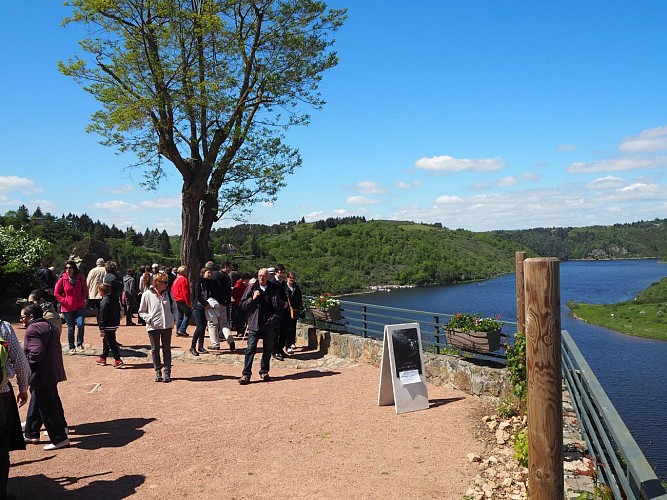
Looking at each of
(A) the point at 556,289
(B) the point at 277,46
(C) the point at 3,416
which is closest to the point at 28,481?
(C) the point at 3,416

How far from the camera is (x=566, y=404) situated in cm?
662

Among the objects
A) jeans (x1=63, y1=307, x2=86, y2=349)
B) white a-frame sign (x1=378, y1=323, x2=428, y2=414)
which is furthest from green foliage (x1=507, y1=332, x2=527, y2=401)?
jeans (x1=63, y1=307, x2=86, y2=349)

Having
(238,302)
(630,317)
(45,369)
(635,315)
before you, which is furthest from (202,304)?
(635,315)

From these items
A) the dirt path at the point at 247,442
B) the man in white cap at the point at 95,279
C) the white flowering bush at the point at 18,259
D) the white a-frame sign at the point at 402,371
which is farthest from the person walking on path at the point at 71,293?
the white flowering bush at the point at 18,259

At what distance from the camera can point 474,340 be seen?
332 inches

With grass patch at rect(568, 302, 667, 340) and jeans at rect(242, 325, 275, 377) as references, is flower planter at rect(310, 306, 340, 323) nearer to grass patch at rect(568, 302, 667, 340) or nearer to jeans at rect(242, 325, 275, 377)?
jeans at rect(242, 325, 275, 377)

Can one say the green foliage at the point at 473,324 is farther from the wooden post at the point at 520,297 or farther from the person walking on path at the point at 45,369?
the person walking on path at the point at 45,369

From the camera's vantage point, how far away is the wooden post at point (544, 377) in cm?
362

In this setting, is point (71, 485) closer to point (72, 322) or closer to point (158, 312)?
point (158, 312)

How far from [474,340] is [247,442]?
12.7ft

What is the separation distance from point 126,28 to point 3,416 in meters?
12.9

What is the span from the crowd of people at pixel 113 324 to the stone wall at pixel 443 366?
923 millimetres

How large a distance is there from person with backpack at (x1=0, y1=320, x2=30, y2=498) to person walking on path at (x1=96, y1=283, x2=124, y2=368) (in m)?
4.65

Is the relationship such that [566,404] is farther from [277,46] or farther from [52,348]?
[277,46]
